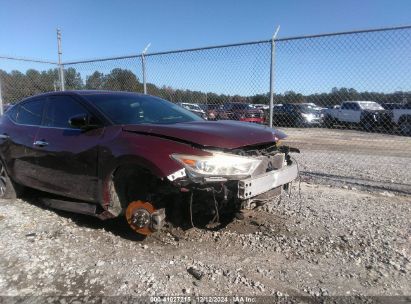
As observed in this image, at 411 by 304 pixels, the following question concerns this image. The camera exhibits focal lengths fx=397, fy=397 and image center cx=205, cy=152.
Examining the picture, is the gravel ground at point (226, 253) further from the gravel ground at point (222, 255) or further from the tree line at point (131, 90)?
the tree line at point (131, 90)

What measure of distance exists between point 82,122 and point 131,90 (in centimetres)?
544

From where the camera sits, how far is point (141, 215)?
3.83 m

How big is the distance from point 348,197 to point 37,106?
180 inches

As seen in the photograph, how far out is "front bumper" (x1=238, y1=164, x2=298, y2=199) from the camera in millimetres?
3473

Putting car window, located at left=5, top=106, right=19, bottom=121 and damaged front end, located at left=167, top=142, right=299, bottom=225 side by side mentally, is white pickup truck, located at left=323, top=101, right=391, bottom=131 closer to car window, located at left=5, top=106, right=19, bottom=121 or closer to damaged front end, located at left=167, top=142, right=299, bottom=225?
damaged front end, located at left=167, top=142, right=299, bottom=225

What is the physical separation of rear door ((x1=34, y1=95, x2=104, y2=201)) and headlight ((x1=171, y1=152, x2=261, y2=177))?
115cm

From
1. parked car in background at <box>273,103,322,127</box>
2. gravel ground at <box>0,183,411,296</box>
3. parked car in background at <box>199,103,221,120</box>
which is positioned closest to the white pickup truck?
parked car in background at <box>273,103,322,127</box>

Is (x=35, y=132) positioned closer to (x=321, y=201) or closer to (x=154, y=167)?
(x=154, y=167)

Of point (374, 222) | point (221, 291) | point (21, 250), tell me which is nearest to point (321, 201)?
point (374, 222)

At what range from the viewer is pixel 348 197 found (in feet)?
19.4

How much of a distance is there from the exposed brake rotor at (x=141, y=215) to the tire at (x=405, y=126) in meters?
14.8

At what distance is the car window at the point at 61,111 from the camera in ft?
15.2

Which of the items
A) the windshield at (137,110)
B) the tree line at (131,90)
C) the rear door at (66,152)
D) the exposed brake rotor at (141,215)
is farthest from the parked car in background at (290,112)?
the exposed brake rotor at (141,215)

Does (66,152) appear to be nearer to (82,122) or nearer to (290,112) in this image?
(82,122)
